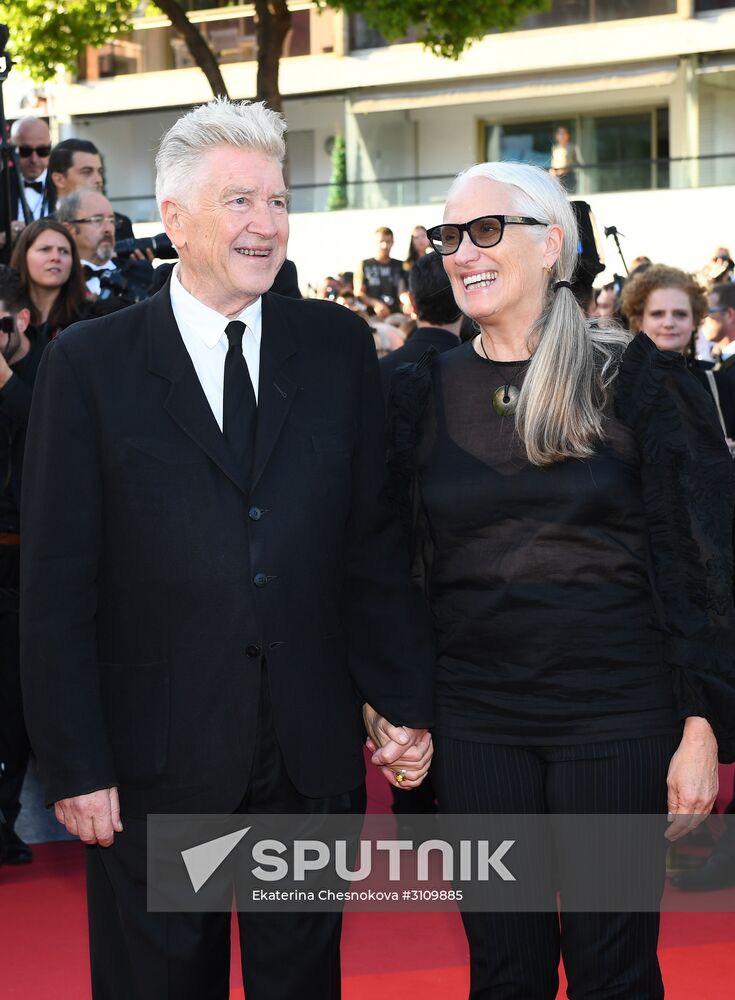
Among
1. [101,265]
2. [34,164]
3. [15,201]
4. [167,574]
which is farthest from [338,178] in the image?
[167,574]

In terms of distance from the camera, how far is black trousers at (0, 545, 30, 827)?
16.6 feet

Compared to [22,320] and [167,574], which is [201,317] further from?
[22,320]

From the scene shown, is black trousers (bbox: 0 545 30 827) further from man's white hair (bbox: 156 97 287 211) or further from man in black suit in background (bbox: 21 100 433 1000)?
man's white hair (bbox: 156 97 287 211)

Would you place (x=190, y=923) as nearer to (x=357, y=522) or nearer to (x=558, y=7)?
(x=357, y=522)

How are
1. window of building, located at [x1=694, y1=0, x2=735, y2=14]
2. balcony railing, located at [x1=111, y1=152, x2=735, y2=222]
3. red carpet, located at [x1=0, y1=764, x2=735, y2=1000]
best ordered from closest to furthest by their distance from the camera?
red carpet, located at [x1=0, y1=764, x2=735, y2=1000]
balcony railing, located at [x1=111, y1=152, x2=735, y2=222]
window of building, located at [x1=694, y1=0, x2=735, y2=14]

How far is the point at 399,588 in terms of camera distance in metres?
2.93

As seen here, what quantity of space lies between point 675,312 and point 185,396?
3414 millimetres

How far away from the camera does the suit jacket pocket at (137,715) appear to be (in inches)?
108

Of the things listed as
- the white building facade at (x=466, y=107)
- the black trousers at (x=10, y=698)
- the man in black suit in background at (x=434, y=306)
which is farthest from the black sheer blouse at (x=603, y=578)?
the white building facade at (x=466, y=107)

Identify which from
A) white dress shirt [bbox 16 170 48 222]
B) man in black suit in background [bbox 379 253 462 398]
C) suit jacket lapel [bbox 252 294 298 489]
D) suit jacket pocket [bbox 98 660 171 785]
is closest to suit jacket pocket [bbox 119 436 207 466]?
suit jacket lapel [bbox 252 294 298 489]

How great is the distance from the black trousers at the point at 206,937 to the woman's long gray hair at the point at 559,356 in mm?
728

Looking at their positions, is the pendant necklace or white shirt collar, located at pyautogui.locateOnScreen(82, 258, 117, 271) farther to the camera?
Answer: white shirt collar, located at pyautogui.locateOnScreen(82, 258, 117, 271)

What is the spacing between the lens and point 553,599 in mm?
2830

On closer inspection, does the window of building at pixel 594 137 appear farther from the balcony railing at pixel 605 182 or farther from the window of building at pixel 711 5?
the window of building at pixel 711 5
